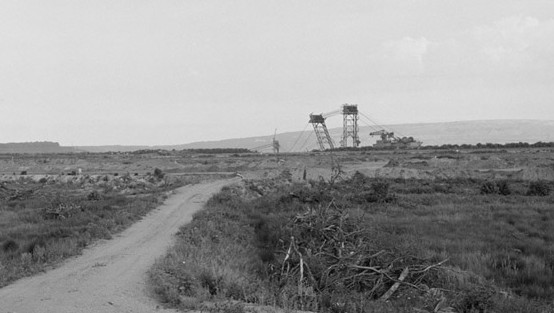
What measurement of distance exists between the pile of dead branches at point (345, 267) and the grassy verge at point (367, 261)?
0.11 ft

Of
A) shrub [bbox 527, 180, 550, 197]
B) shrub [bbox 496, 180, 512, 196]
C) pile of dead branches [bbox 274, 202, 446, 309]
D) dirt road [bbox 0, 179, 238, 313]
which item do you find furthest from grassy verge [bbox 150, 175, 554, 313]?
shrub [bbox 527, 180, 550, 197]

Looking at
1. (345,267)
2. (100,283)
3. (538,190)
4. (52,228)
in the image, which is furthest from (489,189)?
(100,283)

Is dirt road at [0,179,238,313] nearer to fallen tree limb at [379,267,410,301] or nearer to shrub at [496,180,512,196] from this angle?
fallen tree limb at [379,267,410,301]

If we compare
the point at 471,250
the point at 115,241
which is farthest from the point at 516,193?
the point at 115,241

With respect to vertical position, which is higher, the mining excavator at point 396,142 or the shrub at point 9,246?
the mining excavator at point 396,142

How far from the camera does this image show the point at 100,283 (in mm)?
9586

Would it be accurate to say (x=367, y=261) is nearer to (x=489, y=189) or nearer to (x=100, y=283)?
(x=100, y=283)

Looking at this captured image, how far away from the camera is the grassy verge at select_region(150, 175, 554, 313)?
31.4 ft

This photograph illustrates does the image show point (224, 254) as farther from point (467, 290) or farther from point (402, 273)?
point (467, 290)

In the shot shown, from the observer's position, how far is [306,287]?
10398 millimetres

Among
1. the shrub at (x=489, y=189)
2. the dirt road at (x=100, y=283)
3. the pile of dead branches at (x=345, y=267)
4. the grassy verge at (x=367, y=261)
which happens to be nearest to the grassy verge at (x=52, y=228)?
the dirt road at (x=100, y=283)

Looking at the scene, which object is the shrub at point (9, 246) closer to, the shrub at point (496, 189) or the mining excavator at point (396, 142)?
the shrub at point (496, 189)

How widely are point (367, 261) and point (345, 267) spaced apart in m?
1.13

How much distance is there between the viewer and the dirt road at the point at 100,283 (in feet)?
27.0
